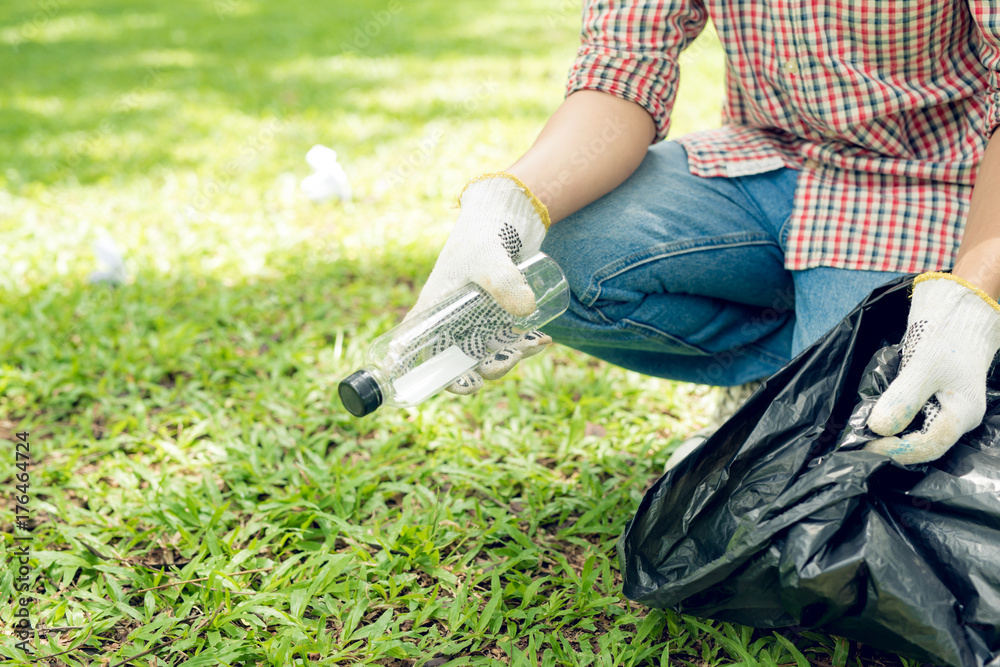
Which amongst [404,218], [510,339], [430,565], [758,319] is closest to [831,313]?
[758,319]

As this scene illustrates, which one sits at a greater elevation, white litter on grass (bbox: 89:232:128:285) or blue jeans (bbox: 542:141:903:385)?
blue jeans (bbox: 542:141:903:385)

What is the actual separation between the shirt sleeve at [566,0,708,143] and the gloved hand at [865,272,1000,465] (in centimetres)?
70

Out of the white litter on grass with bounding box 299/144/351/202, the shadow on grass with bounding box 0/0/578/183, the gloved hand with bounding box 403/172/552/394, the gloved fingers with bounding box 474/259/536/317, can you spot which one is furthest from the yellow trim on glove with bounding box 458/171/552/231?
the shadow on grass with bounding box 0/0/578/183

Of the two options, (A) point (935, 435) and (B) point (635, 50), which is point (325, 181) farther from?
(A) point (935, 435)

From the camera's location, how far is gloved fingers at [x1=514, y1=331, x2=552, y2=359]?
4.33ft

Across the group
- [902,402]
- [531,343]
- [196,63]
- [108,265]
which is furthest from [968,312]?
[196,63]

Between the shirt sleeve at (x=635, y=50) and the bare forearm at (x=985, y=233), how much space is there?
0.59 metres

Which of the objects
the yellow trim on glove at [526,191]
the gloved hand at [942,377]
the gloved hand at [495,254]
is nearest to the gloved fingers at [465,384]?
the gloved hand at [495,254]

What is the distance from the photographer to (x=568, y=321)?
1.55 meters

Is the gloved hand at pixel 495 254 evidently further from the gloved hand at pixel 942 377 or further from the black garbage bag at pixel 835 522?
the gloved hand at pixel 942 377

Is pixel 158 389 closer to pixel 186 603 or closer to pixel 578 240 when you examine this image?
pixel 186 603

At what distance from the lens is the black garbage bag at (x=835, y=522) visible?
939 mm

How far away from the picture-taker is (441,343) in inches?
51.9

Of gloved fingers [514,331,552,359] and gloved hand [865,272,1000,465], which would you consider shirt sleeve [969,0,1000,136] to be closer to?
gloved hand [865,272,1000,465]
